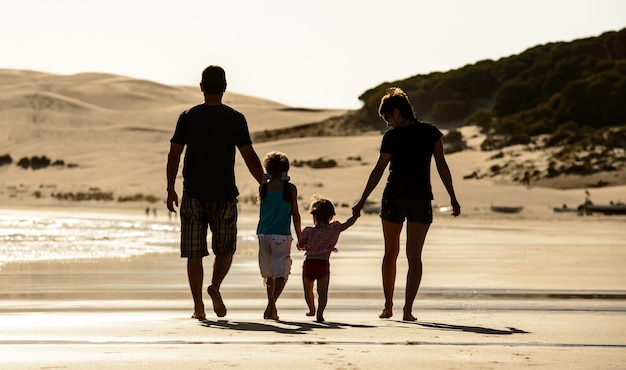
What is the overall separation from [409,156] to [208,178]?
143 cm

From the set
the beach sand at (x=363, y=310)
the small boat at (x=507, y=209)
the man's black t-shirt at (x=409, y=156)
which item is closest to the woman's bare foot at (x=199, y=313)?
the beach sand at (x=363, y=310)

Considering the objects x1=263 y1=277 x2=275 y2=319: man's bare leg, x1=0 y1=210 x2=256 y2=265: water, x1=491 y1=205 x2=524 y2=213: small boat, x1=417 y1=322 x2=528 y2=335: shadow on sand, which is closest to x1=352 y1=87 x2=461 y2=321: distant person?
x1=263 y1=277 x2=275 y2=319: man's bare leg

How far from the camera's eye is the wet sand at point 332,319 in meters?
6.33

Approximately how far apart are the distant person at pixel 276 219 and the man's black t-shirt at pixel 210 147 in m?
0.31

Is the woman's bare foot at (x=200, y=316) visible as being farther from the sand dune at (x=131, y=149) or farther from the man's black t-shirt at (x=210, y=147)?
the sand dune at (x=131, y=149)

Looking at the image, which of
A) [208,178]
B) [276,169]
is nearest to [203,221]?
[208,178]

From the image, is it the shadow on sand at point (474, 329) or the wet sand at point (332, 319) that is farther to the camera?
the shadow on sand at point (474, 329)

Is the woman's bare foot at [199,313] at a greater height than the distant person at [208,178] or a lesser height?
lesser

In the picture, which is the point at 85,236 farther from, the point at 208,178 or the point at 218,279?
the point at 208,178

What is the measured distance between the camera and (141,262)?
52.7 ft

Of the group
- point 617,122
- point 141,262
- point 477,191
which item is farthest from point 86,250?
point 617,122

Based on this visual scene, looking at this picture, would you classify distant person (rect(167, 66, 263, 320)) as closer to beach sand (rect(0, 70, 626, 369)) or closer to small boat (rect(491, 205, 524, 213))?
beach sand (rect(0, 70, 626, 369))

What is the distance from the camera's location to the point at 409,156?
29.6 feet

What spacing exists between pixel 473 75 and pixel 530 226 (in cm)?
4576
